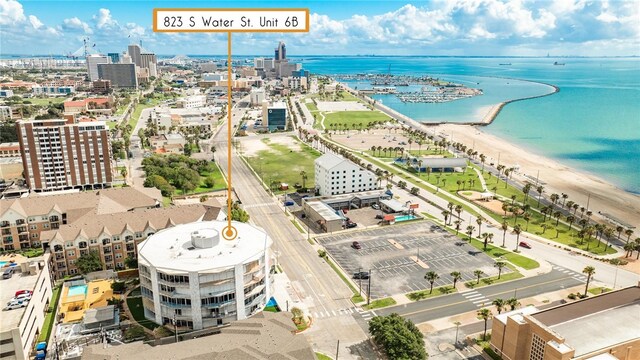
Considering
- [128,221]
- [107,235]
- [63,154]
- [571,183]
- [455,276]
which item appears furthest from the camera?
[571,183]

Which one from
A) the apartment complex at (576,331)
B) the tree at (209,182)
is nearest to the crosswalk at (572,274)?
the apartment complex at (576,331)

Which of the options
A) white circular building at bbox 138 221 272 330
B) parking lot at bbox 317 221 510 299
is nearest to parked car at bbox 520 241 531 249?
parking lot at bbox 317 221 510 299

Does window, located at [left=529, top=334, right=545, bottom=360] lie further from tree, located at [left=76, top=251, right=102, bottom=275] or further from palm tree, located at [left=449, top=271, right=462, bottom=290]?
tree, located at [left=76, top=251, right=102, bottom=275]

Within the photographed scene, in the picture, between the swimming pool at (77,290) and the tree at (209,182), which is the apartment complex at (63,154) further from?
the swimming pool at (77,290)

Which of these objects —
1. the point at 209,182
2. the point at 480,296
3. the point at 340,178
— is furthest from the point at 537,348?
the point at 209,182

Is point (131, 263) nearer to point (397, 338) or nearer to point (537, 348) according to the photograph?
point (397, 338)

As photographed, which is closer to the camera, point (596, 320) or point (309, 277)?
point (596, 320)
